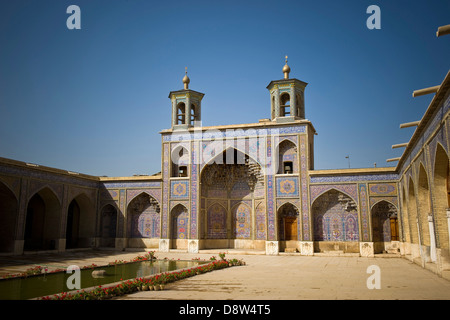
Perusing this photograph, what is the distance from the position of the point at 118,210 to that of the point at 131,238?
1.65 m

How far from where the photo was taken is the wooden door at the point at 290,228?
1813 cm

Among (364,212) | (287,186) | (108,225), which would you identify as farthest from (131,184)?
(364,212)

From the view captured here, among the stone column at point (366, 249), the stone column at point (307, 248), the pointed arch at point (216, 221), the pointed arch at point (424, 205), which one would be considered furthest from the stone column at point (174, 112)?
the pointed arch at point (424, 205)

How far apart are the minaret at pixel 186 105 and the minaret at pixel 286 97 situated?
3995mm

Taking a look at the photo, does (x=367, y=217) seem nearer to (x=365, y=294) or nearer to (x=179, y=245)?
(x=179, y=245)

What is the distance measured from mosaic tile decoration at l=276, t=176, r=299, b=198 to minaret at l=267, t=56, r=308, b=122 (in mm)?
2863

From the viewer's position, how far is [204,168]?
1964 centimetres

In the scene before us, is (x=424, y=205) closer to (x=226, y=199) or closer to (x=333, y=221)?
(x=333, y=221)

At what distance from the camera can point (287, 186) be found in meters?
17.8

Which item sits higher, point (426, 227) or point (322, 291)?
point (426, 227)

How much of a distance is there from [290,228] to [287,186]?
6.91 ft

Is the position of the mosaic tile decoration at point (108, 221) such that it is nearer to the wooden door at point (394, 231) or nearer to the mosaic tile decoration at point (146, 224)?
the mosaic tile decoration at point (146, 224)
